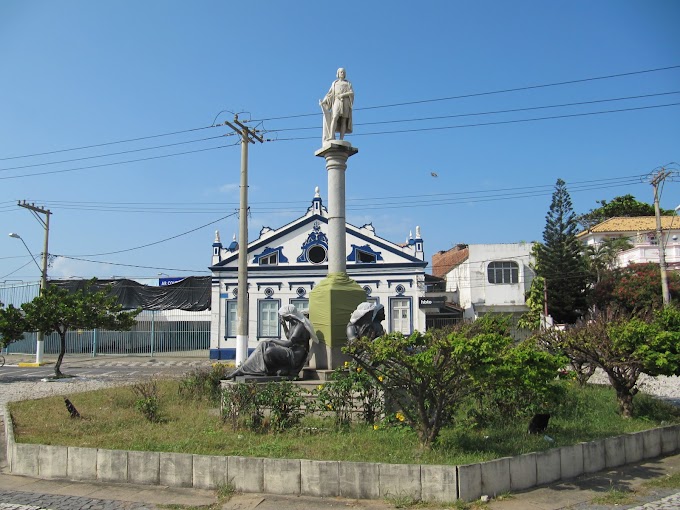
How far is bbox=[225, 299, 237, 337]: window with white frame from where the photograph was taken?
1222 inches

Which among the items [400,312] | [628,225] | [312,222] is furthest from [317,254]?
[628,225]

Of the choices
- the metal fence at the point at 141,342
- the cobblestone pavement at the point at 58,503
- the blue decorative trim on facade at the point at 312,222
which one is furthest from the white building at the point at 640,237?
the cobblestone pavement at the point at 58,503

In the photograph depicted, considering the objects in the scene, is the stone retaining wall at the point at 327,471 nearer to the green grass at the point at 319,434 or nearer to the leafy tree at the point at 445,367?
the green grass at the point at 319,434

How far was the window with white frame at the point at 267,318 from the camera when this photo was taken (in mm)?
31144

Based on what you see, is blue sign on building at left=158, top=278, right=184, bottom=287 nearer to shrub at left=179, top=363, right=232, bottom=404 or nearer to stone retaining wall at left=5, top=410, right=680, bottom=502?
shrub at left=179, top=363, right=232, bottom=404

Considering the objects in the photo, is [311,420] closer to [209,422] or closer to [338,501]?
[209,422]

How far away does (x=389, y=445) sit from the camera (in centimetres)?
707

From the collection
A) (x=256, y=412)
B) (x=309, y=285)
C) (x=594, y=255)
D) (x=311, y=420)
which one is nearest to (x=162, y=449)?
(x=256, y=412)

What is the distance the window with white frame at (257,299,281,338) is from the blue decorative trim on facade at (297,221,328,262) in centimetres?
283

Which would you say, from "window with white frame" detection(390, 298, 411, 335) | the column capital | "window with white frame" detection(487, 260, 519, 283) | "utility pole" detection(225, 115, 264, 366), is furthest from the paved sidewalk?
"window with white frame" detection(487, 260, 519, 283)

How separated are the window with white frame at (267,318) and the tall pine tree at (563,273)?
1521 cm

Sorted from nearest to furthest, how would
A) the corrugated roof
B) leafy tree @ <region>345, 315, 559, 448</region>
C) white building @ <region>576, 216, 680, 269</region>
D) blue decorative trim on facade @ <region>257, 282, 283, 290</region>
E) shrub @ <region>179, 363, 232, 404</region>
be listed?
leafy tree @ <region>345, 315, 559, 448</region>, shrub @ <region>179, 363, 232, 404</region>, blue decorative trim on facade @ <region>257, 282, 283, 290</region>, white building @ <region>576, 216, 680, 269</region>, the corrugated roof

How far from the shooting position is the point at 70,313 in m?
18.0

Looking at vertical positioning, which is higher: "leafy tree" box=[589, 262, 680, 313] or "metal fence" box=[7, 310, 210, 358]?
"leafy tree" box=[589, 262, 680, 313]
